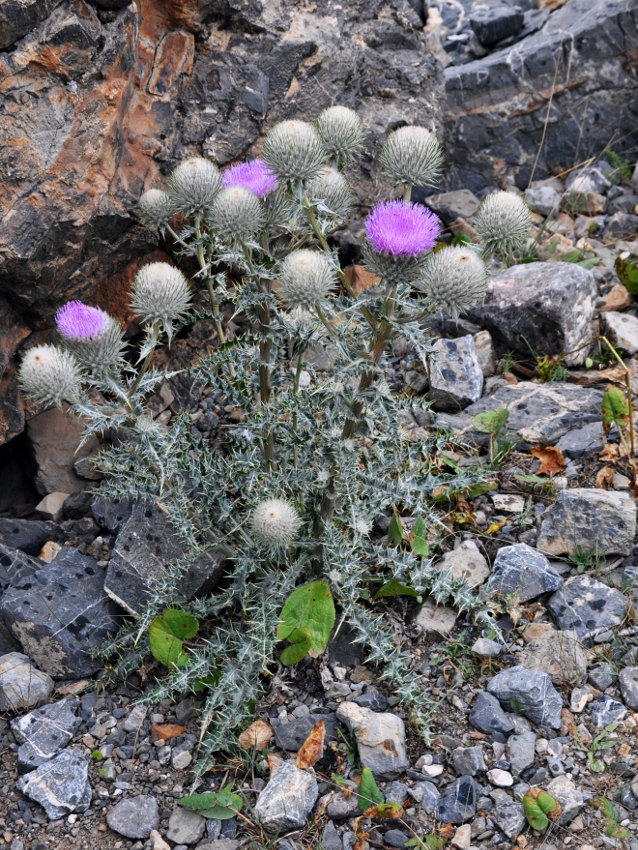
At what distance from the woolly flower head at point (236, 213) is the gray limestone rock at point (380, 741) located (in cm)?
228

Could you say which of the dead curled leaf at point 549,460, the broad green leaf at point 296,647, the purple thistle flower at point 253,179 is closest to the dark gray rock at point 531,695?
the broad green leaf at point 296,647

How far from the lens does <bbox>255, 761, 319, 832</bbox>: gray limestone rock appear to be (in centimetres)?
335

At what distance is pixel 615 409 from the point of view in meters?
4.84

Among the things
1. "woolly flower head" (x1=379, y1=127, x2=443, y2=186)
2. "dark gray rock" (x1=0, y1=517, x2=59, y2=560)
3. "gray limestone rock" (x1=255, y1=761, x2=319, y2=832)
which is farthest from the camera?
"dark gray rock" (x1=0, y1=517, x2=59, y2=560)

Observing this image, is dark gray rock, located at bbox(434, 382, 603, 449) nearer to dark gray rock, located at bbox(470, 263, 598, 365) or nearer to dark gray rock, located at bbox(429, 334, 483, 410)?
dark gray rock, located at bbox(429, 334, 483, 410)

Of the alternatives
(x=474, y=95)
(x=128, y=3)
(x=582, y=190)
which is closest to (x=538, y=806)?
(x=128, y=3)

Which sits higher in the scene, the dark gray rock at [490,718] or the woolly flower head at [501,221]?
the woolly flower head at [501,221]

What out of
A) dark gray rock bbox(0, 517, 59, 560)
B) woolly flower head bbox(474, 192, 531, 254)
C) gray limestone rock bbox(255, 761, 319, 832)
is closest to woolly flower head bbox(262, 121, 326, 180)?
woolly flower head bbox(474, 192, 531, 254)

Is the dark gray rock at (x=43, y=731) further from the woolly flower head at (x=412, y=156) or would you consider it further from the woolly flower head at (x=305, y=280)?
the woolly flower head at (x=412, y=156)

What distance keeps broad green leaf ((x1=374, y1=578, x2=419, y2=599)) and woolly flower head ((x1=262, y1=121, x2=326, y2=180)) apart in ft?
6.71

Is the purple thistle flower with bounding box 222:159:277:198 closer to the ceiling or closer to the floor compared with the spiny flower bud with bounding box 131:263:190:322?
closer to the ceiling

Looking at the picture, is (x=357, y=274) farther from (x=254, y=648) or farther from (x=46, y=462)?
(x=254, y=648)

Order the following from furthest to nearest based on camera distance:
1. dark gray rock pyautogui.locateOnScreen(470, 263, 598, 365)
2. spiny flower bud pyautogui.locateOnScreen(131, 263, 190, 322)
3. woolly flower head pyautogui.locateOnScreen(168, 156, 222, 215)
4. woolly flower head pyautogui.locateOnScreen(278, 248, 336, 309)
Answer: dark gray rock pyautogui.locateOnScreen(470, 263, 598, 365), woolly flower head pyautogui.locateOnScreen(168, 156, 222, 215), spiny flower bud pyautogui.locateOnScreen(131, 263, 190, 322), woolly flower head pyautogui.locateOnScreen(278, 248, 336, 309)

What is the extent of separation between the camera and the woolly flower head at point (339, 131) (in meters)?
4.14
